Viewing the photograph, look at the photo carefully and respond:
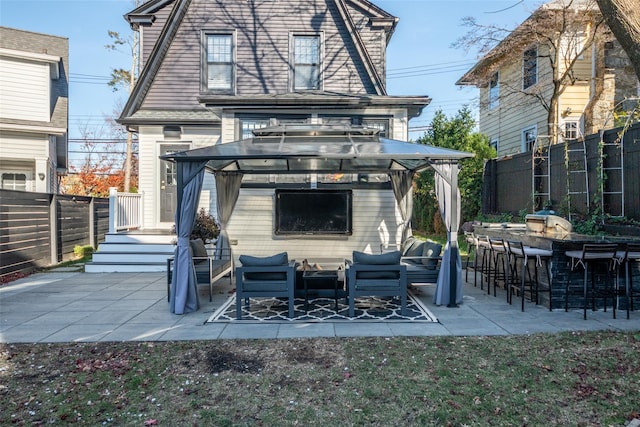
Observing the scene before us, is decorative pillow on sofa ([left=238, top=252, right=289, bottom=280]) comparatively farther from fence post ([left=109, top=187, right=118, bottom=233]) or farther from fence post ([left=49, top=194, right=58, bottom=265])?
fence post ([left=49, top=194, right=58, bottom=265])

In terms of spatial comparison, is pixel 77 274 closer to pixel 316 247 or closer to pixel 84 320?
pixel 84 320

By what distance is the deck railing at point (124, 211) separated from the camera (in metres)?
10.5

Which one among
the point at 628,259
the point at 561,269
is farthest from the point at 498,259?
the point at 628,259

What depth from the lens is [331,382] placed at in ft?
12.6

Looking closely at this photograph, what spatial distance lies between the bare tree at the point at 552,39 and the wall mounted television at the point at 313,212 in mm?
6085

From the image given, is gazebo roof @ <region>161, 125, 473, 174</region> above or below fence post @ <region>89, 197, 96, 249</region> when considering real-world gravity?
above

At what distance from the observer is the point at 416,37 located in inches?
714

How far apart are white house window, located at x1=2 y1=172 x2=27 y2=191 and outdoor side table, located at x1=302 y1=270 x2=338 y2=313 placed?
14000 mm

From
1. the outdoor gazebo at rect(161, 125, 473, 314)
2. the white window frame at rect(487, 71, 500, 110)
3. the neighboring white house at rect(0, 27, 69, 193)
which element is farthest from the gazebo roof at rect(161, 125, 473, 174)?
the white window frame at rect(487, 71, 500, 110)

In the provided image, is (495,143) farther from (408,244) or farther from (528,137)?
(408,244)

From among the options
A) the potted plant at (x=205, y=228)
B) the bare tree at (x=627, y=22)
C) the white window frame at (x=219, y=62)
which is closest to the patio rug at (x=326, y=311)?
the potted plant at (x=205, y=228)

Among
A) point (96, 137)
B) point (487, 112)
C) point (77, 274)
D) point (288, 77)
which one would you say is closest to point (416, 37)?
point (487, 112)

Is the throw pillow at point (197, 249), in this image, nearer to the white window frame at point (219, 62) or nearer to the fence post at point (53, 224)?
the fence post at point (53, 224)

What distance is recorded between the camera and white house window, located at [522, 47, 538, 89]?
14.5 meters
